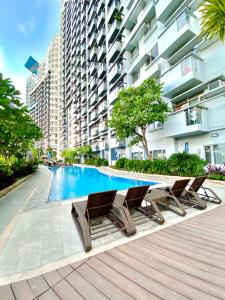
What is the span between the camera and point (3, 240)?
389 cm

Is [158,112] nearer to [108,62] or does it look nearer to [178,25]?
[178,25]

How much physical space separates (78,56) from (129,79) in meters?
34.3

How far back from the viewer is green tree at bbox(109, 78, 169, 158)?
1473cm

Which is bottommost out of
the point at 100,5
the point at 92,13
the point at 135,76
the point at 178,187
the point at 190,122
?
the point at 178,187

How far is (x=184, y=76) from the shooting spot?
42.9ft

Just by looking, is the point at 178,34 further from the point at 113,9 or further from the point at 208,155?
the point at 113,9

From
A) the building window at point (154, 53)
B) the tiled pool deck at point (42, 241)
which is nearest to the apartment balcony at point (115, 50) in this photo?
the building window at point (154, 53)

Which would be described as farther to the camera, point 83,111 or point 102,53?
point 83,111

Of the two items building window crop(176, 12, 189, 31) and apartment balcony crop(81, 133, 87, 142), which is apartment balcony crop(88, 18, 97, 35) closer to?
apartment balcony crop(81, 133, 87, 142)

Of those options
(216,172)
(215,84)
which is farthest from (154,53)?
(216,172)

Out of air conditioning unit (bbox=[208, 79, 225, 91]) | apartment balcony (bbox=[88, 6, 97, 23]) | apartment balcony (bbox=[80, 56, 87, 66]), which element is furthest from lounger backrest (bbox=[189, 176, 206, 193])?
apartment balcony (bbox=[80, 56, 87, 66])

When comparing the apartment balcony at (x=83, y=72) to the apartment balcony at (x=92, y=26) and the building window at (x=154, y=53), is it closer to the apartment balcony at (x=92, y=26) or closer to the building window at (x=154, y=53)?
the apartment balcony at (x=92, y=26)

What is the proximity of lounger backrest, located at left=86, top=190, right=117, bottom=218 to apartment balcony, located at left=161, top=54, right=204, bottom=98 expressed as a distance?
40.4ft

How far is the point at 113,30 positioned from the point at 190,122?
75.7ft
